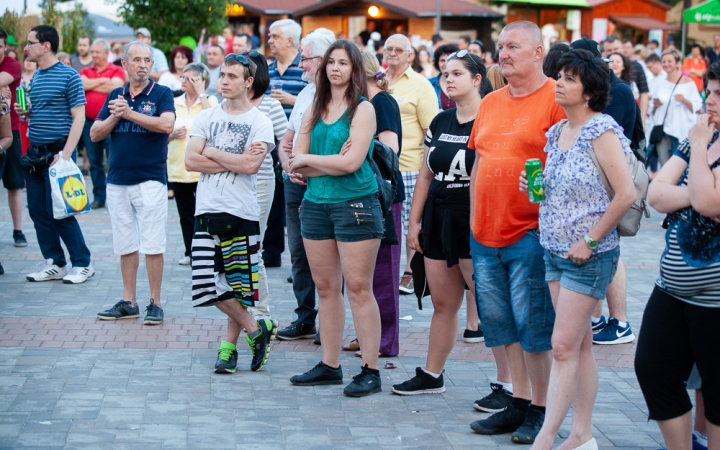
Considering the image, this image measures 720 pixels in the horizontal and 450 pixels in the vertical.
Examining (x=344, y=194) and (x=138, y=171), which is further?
(x=138, y=171)

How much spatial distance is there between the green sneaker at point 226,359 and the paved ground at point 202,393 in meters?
0.07

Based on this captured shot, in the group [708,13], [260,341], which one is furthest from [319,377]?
[708,13]

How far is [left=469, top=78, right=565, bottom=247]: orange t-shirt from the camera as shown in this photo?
179 inches

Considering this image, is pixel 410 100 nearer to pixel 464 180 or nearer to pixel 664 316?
pixel 464 180

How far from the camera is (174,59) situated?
1223 centimetres

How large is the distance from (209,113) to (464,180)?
1780mm

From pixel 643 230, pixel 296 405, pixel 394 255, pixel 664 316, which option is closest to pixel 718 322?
pixel 664 316

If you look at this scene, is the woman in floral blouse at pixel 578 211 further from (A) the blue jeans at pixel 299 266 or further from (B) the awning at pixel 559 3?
(B) the awning at pixel 559 3

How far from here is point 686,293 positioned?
3.91m

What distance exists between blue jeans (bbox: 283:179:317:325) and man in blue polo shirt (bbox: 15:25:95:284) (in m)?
2.32

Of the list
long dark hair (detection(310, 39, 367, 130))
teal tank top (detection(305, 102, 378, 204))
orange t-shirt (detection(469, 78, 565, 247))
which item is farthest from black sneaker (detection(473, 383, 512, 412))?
long dark hair (detection(310, 39, 367, 130))

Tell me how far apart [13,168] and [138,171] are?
3.46m

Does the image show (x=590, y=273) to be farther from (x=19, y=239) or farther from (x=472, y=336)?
(x=19, y=239)

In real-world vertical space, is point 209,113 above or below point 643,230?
above
